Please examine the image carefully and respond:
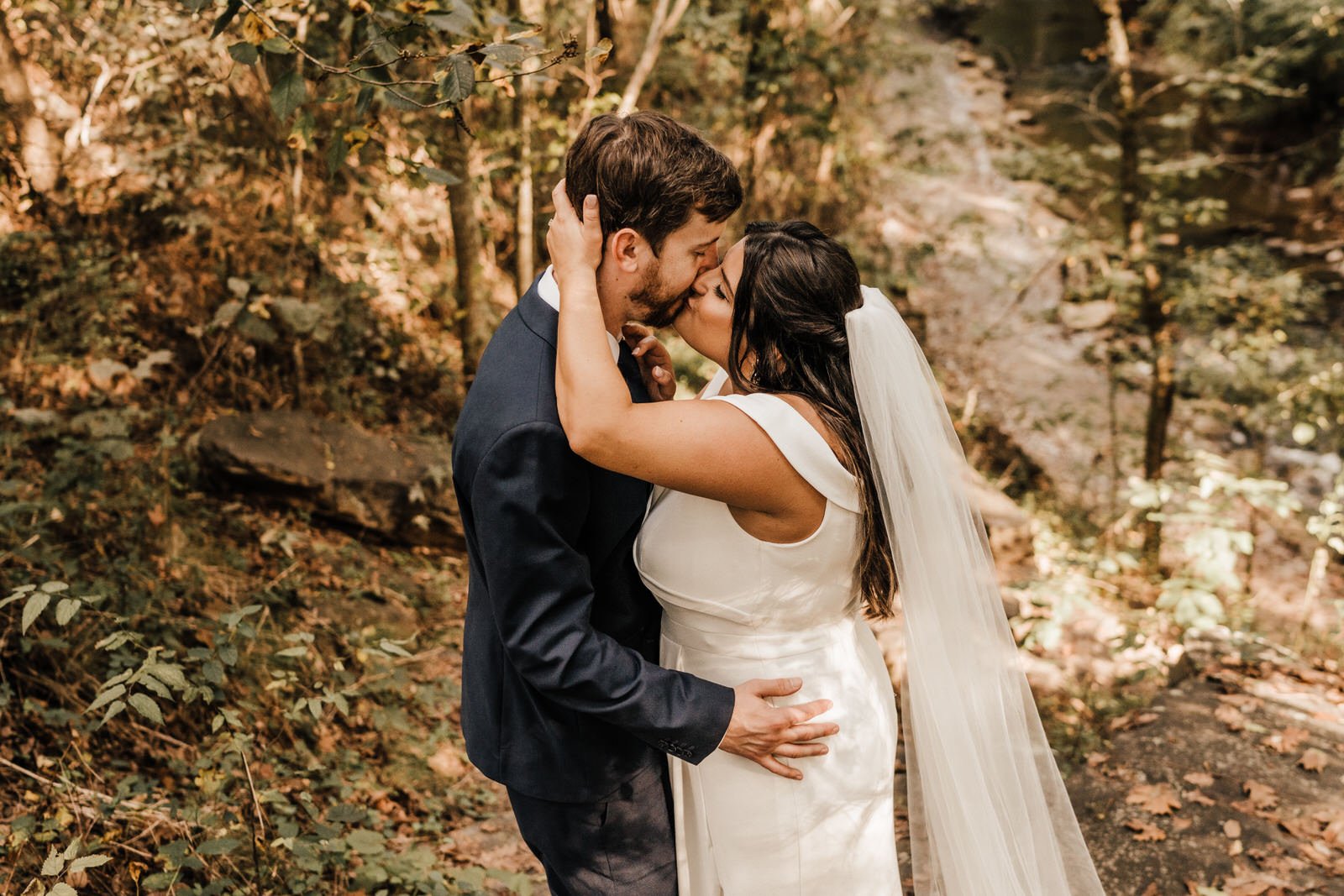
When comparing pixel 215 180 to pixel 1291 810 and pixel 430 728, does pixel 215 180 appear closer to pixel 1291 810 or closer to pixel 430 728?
pixel 430 728

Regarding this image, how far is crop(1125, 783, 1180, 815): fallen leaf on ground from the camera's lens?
3764mm

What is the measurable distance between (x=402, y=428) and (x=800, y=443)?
5.13 m

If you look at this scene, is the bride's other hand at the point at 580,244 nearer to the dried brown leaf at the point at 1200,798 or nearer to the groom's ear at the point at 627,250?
the groom's ear at the point at 627,250

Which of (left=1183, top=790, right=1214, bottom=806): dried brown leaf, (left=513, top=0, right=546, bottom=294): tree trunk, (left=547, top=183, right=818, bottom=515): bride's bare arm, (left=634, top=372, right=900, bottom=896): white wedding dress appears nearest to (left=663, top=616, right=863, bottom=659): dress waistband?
(left=634, top=372, right=900, bottom=896): white wedding dress

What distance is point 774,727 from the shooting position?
191cm

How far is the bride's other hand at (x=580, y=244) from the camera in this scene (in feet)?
5.80

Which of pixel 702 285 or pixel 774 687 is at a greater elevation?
pixel 702 285

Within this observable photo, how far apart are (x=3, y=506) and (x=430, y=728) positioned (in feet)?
6.28

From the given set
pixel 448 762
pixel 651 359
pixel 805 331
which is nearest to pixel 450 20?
pixel 651 359

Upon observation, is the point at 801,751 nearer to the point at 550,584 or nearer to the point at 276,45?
the point at 550,584

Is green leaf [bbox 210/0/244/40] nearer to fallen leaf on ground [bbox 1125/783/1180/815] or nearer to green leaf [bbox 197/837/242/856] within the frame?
green leaf [bbox 197/837/242/856]

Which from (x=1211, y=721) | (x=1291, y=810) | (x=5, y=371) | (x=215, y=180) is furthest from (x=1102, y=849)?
(x=215, y=180)

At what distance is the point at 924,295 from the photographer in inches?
469

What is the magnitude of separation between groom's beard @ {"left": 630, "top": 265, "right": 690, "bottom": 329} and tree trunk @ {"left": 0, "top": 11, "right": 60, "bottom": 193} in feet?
16.9
